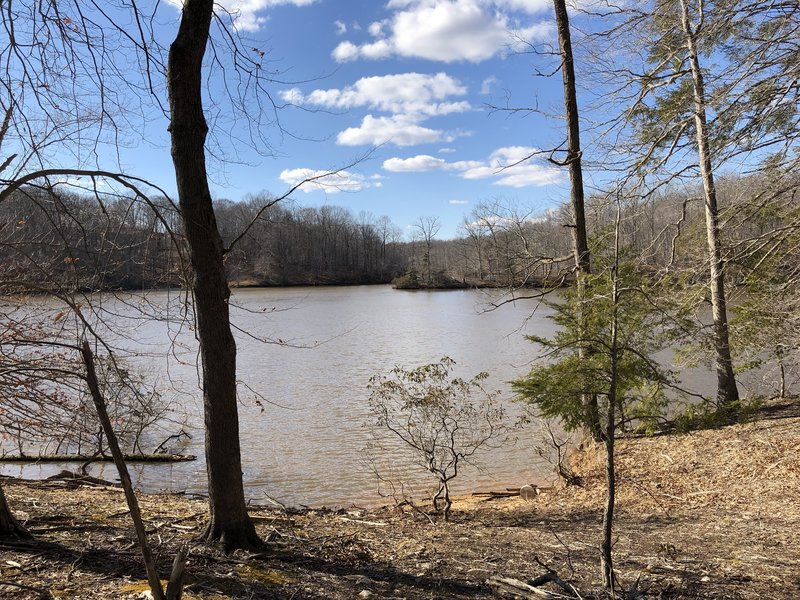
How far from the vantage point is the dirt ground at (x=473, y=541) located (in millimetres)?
3938

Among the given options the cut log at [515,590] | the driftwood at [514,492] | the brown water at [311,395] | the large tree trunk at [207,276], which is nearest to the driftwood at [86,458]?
the brown water at [311,395]

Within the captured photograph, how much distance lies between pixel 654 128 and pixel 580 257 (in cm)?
293

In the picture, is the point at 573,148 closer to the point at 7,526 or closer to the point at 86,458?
the point at 7,526

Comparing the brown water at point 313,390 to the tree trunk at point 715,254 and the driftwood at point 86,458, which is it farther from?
the tree trunk at point 715,254

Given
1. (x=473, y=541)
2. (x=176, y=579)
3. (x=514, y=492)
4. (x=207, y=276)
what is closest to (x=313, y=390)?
(x=514, y=492)

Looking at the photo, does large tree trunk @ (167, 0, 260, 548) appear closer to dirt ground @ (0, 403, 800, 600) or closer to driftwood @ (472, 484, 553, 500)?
dirt ground @ (0, 403, 800, 600)

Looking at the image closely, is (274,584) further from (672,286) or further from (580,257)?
(672,286)

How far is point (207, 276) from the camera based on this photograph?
14.5 feet

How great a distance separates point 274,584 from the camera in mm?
3910

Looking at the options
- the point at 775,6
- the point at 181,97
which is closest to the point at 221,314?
the point at 181,97

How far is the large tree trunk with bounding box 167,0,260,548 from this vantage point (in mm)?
4281

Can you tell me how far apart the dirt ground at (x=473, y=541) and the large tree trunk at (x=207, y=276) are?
422 millimetres

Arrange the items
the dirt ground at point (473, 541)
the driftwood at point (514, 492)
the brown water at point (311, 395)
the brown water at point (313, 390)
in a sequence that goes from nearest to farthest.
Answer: the dirt ground at point (473, 541) < the driftwood at point (514, 492) < the brown water at point (311, 395) < the brown water at point (313, 390)

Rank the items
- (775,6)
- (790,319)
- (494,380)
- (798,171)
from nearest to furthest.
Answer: (775,6) → (798,171) → (790,319) → (494,380)
